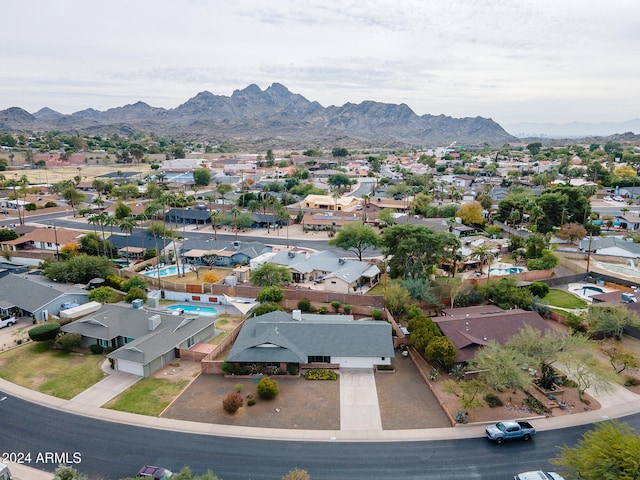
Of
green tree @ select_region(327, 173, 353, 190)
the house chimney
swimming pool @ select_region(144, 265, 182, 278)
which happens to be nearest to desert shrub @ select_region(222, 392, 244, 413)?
the house chimney

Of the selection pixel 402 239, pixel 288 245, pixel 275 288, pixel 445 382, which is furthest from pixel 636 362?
pixel 288 245

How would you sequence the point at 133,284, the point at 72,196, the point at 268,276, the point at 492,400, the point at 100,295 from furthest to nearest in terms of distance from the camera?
the point at 72,196
the point at 133,284
the point at 268,276
the point at 100,295
the point at 492,400

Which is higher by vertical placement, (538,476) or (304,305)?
(304,305)

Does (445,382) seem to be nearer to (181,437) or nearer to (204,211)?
(181,437)

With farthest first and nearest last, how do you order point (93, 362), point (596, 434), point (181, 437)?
point (93, 362) < point (181, 437) < point (596, 434)

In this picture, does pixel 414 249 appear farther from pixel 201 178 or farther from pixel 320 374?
pixel 201 178

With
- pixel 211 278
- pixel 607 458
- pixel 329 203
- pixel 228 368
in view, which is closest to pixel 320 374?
pixel 228 368

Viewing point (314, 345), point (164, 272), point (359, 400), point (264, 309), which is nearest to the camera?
point (359, 400)
